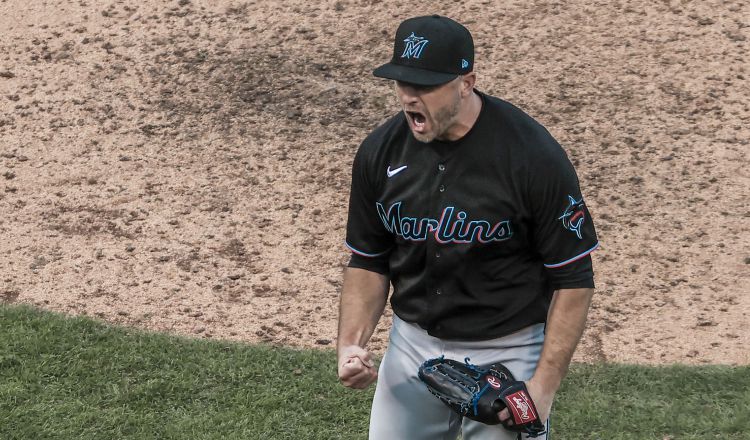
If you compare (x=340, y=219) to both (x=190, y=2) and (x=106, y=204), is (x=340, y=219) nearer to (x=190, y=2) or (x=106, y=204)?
(x=106, y=204)

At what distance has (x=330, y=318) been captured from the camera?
7641 millimetres

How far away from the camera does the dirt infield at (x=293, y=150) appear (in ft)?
25.5

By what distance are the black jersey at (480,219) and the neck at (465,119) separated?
2 centimetres

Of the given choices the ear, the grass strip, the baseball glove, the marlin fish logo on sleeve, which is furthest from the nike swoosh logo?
the grass strip

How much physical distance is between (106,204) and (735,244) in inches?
199

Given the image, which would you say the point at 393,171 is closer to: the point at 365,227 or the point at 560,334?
the point at 365,227

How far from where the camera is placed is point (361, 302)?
13.8 ft

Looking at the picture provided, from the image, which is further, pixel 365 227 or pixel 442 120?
pixel 365 227

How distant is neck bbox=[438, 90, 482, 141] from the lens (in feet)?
12.4

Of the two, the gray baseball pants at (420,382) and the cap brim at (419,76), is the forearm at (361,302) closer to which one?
the gray baseball pants at (420,382)

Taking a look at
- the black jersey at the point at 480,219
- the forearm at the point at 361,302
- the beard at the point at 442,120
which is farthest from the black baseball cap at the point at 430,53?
the forearm at the point at 361,302

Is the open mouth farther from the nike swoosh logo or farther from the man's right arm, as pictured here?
the man's right arm

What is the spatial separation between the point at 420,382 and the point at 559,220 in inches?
32.7

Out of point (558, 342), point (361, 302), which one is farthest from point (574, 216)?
point (361, 302)
